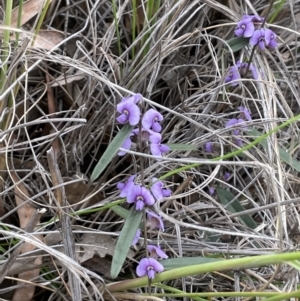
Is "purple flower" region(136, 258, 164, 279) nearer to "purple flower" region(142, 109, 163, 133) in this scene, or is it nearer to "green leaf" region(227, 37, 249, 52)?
"purple flower" region(142, 109, 163, 133)

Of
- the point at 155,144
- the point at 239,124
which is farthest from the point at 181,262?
the point at 239,124

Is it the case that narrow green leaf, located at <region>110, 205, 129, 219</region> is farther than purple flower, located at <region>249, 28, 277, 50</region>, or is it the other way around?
purple flower, located at <region>249, 28, 277, 50</region>

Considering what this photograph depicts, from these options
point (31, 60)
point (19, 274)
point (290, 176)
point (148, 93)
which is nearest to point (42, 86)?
point (31, 60)

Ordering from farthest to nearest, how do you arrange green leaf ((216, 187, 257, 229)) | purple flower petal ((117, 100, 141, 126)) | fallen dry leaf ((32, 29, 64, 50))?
fallen dry leaf ((32, 29, 64, 50)) < green leaf ((216, 187, 257, 229)) < purple flower petal ((117, 100, 141, 126))

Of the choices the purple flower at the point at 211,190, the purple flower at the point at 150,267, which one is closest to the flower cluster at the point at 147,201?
the purple flower at the point at 150,267

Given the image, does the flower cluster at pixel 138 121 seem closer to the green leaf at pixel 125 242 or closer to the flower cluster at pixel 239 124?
the green leaf at pixel 125 242

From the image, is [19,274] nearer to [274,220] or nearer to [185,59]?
[274,220]

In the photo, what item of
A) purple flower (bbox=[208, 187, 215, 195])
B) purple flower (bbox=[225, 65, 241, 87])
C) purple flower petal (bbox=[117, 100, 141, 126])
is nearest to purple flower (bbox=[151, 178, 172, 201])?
purple flower petal (bbox=[117, 100, 141, 126])
